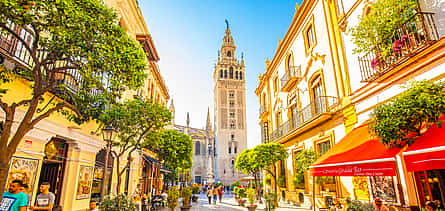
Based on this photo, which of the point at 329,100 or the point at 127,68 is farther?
the point at 329,100

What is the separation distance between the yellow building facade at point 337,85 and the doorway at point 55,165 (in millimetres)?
8416

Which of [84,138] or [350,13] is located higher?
[350,13]

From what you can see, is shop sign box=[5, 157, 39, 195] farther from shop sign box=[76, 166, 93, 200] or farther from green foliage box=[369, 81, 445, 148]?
green foliage box=[369, 81, 445, 148]

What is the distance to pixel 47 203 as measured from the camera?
543cm

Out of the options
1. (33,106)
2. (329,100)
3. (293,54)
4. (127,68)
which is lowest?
(33,106)

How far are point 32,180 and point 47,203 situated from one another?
1.80m

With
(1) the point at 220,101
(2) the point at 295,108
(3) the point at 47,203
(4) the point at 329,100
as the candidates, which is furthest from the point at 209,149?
(3) the point at 47,203

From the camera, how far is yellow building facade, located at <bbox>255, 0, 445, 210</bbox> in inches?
234

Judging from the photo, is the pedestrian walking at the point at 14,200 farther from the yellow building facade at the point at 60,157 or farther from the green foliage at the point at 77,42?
the yellow building facade at the point at 60,157

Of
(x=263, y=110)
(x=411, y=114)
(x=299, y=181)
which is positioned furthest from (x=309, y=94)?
(x=263, y=110)

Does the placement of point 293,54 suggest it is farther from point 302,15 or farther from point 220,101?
point 220,101

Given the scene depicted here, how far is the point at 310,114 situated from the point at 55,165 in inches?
439

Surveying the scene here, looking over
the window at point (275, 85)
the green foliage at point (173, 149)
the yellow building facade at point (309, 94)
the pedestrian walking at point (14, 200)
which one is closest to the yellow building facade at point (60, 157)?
the pedestrian walking at point (14, 200)

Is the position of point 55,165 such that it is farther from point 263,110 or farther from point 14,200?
point 263,110
